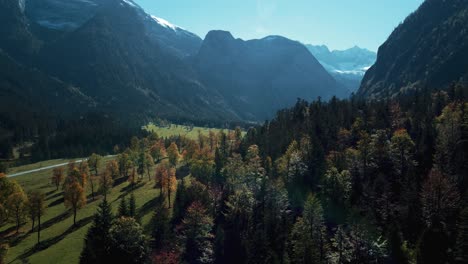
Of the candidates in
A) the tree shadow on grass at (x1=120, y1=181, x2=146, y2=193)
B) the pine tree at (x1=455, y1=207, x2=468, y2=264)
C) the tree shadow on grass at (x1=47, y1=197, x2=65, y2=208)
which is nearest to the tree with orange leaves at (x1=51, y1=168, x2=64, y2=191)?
the tree shadow on grass at (x1=47, y1=197, x2=65, y2=208)

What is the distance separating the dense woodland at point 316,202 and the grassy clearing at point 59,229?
4801 mm

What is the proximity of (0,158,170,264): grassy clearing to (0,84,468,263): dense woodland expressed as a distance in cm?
480

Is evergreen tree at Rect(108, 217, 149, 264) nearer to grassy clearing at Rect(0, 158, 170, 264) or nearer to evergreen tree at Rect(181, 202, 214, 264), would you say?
evergreen tree at Rect(181, 202, 214, 264)

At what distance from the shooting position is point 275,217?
334 feet

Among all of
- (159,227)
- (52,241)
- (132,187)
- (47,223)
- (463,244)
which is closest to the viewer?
(463,244)

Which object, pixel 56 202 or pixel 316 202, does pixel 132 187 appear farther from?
pixel 316 202

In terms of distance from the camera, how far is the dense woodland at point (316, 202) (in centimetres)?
7919

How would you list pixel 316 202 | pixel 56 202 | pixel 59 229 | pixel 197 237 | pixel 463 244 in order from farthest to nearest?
pixel 56 202, pixel 59 229, pixel 197 237, pixel 316 202, pixel 463 244

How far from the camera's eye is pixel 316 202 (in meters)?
89.7

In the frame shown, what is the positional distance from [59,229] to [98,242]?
2470 inches

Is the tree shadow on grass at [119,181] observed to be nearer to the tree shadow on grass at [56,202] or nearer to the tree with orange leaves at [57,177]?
the tree with orange leaves at [57,177]

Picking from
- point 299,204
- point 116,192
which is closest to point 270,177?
point 299,204

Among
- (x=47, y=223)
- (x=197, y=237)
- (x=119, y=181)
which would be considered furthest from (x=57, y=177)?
(x=197, y=237)

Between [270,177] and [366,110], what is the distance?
240ft
